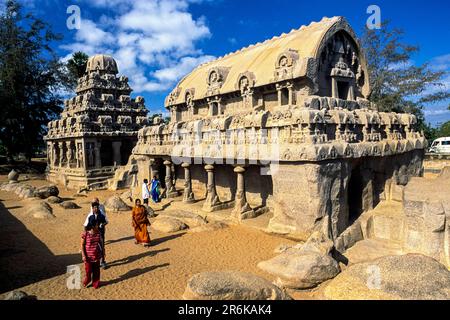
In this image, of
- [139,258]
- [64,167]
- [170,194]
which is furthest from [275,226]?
[64,167]

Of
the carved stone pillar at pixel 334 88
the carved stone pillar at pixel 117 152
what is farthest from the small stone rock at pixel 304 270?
the carved stone pillar at pixel 117 152

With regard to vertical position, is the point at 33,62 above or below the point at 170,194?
above

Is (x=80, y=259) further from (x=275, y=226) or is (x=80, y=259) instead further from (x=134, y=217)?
(x=275, y=226)

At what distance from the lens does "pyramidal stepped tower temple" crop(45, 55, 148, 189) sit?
2456 cm

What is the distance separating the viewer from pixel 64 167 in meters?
27.5

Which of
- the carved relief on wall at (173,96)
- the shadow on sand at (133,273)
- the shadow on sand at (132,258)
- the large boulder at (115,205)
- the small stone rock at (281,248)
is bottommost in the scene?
the shadow on sand at (133,273)

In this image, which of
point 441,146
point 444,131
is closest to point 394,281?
point 441,146

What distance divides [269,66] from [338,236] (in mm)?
8295

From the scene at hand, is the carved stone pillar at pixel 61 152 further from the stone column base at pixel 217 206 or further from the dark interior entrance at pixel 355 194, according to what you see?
the dark interior entrance at pixel 355 194

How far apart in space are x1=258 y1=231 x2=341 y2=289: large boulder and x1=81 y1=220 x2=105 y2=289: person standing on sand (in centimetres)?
412

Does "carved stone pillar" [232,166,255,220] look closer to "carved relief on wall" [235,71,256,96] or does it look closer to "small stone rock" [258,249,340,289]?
"carved relief on wall" [235,71,256,96]

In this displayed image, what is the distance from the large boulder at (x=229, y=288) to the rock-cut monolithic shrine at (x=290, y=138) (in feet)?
13.5

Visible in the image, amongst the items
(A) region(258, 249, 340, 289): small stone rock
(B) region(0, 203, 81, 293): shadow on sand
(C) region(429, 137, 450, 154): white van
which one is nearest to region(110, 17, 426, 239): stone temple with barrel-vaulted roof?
(A) region(258, 249, 340, 289): small stone rock

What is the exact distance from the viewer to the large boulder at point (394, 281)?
6234 millimetres
